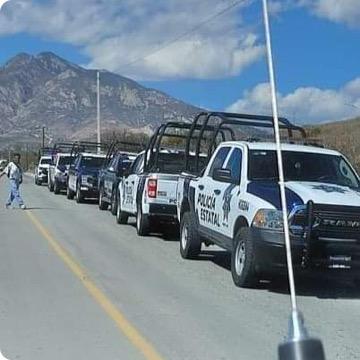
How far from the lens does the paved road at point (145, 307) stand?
6.82m

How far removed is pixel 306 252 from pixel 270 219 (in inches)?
22.8

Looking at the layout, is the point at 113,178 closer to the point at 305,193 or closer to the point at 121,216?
the point at 121,216

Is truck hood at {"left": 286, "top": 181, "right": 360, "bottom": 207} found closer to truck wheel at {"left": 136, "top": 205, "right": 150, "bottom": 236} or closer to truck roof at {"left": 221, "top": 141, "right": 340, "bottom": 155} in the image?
truck roof at {"left": 221, "top": 141, "right": 340, "bottom": 155}

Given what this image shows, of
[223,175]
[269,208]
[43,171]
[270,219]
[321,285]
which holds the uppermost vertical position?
[223,175]

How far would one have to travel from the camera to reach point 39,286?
9812 millimetres

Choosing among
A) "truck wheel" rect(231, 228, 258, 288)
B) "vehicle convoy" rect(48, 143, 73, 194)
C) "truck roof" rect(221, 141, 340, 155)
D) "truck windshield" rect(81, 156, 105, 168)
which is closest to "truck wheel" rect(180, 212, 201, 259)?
"truck roof" rect(221, 141, 340, 155)

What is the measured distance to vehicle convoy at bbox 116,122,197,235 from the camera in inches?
630

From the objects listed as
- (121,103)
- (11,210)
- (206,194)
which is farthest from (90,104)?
(206,194)

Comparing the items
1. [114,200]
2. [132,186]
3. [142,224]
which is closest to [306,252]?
[142,224]

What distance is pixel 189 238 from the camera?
12.5 m

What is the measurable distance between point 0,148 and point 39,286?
157 m

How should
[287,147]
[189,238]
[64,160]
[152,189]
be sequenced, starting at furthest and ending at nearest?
[64,160], [152,189], [189,238], [287,147]

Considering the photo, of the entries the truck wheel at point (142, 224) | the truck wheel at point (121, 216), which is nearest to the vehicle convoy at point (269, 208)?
the truck wheel at point (142, 224)

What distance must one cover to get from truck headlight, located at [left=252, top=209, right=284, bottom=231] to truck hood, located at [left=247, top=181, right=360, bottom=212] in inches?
3.6
